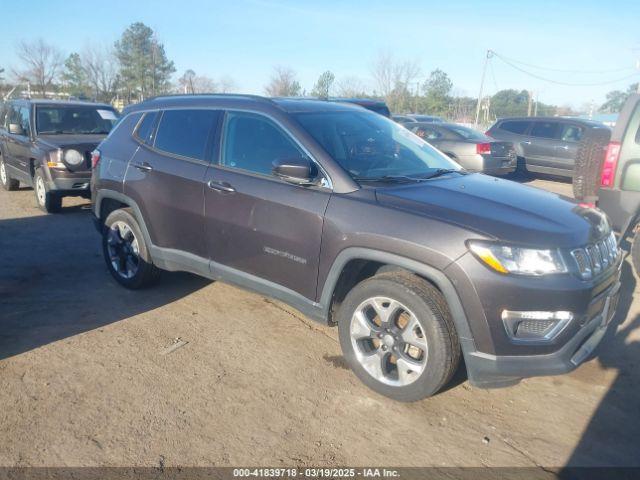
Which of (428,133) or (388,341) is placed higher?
(428,133)

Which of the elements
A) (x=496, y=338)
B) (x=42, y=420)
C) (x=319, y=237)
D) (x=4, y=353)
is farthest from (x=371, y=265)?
(x=4, y=353)

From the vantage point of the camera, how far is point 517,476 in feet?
8.63

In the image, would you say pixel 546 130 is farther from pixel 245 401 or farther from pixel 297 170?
pixel 245 401

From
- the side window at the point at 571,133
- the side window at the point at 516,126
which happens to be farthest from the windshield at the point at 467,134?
the side window at the point at 571,133

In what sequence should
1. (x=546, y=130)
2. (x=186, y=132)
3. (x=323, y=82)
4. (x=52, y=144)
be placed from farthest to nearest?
(x=323, y=82) → (x=546, y=130) → (x=52, y=144) → (x=186, y=132)

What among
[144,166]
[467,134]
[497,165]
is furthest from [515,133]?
[144,166]

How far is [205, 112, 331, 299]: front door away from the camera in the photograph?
346 cm

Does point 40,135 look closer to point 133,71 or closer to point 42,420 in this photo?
point 42,420

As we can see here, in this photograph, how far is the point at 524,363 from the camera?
285 cm

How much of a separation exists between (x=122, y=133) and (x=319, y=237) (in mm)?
2617

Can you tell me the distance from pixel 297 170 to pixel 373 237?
26.8 inches

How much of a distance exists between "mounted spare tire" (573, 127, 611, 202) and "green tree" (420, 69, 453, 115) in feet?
121

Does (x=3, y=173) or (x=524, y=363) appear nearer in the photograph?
(x=524, y=363)

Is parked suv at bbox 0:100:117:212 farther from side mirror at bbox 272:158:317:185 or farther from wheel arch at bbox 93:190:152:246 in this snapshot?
side mirror at bbox 272:158:317:185
